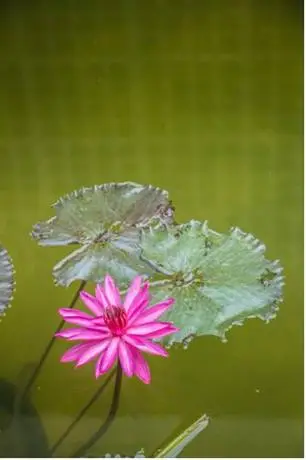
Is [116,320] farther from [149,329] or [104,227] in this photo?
[104,227]

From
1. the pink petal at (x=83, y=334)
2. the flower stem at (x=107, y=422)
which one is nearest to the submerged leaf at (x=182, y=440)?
the flower stem at (x=107, y=422)

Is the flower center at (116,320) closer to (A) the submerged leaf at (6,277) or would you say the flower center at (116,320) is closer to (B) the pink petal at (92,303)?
(B) the pink petal at (92,303)

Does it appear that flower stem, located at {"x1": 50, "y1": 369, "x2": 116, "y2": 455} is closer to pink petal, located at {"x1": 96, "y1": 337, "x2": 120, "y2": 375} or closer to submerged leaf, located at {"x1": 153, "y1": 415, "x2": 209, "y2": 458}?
pink petal, located at {"x1": 96, "y1": 337, "x2": 120, "y2": 375}

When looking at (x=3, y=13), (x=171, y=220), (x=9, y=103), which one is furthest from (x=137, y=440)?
(x=3, y=13)

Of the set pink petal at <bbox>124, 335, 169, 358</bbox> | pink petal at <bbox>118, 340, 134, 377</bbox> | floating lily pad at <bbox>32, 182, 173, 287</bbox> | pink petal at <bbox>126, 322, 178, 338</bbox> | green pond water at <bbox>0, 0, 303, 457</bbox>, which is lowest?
pink petal at <bbox>118, 340, 134, 377</bbox>

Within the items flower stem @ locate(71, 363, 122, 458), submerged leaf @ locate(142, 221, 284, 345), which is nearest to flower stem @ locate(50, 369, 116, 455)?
flower stem @ locate(71, 363, 122, 458)

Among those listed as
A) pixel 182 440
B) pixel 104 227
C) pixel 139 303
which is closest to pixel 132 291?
pixel 139 303
